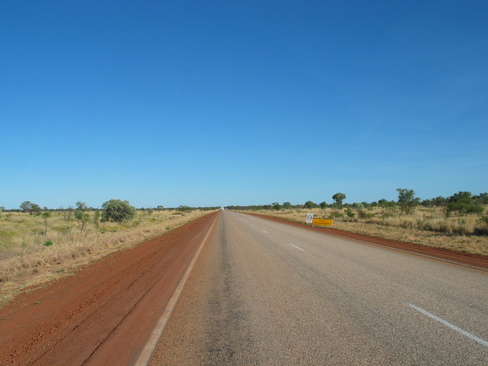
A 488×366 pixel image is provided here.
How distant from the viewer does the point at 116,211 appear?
40.9 m

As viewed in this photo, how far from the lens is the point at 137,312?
5730 millimetres

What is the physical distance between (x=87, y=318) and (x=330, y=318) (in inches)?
169

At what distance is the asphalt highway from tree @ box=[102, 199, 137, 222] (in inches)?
1382

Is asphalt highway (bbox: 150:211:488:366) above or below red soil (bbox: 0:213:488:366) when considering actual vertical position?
above

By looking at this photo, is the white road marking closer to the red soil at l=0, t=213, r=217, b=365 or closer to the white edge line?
the white edge line

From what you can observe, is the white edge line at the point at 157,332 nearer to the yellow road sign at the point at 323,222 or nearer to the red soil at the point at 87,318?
the red soil at the point at 87,318

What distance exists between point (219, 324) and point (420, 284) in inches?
202

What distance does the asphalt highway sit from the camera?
383 cm

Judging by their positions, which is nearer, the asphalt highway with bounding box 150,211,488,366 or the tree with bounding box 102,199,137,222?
the asphalt highway with bounding box 150,211,488,366

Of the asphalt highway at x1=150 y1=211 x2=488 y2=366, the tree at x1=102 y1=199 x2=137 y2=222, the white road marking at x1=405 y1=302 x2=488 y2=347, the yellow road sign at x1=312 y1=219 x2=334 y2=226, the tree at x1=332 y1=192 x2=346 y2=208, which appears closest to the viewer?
the asphalt highway at x1=150 y1=211 x2=488 y2=366

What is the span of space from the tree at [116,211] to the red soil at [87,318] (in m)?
33.1

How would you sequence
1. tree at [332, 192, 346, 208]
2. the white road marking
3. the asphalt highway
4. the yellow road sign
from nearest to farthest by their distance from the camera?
the asphalt highway
the white road marking
the yellow road sign
tree at [332, 192, 346, 208]

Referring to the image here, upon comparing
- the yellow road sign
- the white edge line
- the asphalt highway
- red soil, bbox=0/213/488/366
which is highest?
the yellow road sign

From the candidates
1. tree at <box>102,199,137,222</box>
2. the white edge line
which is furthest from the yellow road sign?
the white edge line
